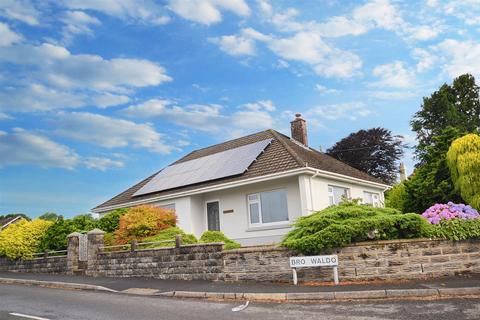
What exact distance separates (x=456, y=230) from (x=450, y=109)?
111 ft

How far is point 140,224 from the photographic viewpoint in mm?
17453

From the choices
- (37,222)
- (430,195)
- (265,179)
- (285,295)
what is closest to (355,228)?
(285,295)

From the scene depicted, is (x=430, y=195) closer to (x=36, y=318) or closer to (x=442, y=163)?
(x=442, y=163)

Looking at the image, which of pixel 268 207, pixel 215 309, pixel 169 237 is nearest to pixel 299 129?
pixel 268 207

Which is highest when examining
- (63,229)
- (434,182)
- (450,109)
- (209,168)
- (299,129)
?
(450,109)

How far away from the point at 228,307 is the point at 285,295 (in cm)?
148

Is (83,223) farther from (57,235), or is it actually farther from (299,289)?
(299,289)

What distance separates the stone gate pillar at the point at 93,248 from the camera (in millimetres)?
16766

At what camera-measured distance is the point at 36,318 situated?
28.5ft

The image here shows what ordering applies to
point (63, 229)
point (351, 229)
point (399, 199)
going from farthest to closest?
point (63, 229) → point (399, 199) → point (351, 229)

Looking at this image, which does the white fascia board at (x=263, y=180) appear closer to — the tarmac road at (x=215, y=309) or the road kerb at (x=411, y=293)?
the tarmac road at (x=215, y=309)

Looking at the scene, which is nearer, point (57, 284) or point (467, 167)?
point (467, 167)

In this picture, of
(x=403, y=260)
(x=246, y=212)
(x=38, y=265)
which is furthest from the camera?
(x=38, y=265)

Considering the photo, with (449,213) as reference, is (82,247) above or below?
below
